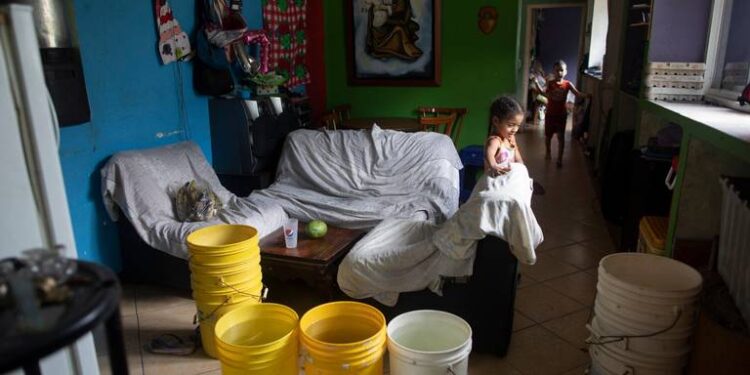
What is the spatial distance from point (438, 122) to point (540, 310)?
2.27 m

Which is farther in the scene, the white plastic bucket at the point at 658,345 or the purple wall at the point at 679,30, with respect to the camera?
the purple wall at the point at 679,30


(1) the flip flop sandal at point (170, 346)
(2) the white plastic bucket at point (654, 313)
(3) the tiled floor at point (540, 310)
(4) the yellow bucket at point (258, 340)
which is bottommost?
(3) the tiled floor at point (540, 310)

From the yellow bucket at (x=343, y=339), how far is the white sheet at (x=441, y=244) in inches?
13.7

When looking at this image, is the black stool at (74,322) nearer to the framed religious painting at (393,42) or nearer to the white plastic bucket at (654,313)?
the white plastic bucket at (654,313)

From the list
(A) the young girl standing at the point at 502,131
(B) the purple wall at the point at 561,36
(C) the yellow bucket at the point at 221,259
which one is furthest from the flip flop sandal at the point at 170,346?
(B) the purple wall at the point at 561,36

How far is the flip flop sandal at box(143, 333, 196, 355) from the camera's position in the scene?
7.66ft

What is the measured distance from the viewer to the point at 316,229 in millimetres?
2850

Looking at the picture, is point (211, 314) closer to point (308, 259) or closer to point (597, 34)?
point (308, 259)

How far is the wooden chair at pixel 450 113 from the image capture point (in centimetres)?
463

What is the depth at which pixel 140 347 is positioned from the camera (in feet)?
7.89

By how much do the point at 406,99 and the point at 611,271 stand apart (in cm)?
308

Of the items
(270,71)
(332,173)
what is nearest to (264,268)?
(332,173)

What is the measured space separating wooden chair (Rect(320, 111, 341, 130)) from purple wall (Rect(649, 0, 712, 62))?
2598 mm

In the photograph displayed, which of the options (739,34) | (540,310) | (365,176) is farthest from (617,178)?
(365,176)
